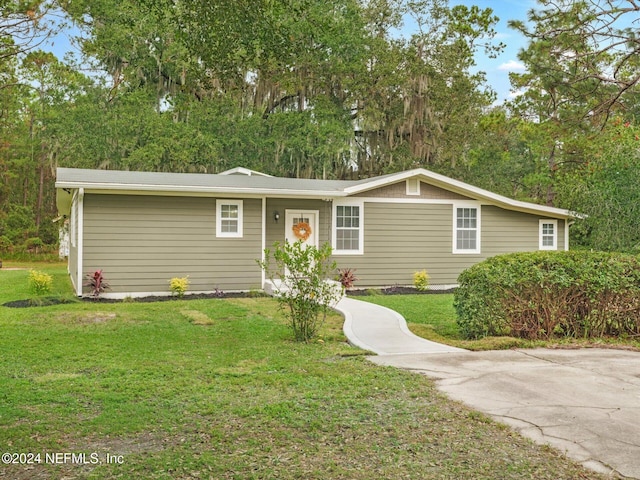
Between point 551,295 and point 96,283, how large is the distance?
8926mm

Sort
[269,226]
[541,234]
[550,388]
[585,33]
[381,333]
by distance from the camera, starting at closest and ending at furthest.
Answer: [550,388] → [381,333] → [585,33] → [269,226] → [541,234]

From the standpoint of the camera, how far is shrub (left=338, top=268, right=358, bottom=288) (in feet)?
45.5

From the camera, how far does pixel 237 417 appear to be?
4.28 meters

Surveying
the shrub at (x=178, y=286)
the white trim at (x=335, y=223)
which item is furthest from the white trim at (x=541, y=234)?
the shrub at (x=178, y=286)

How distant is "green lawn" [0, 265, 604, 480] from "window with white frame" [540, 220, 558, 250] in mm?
10683

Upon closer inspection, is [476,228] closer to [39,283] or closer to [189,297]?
[189,297]

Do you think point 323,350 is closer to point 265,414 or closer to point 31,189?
point 265,414

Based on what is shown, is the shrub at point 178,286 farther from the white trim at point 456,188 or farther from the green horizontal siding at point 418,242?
the white trim at point 456,188

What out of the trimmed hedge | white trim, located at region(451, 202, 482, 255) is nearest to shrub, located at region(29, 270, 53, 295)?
the trimmed hedge

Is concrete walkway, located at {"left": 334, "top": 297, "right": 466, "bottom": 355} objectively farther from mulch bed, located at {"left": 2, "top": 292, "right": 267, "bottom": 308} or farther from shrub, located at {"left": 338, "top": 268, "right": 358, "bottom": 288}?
mulch bed, located at {"left": 2, "top": 292, "right": 267, "bottom": 308}

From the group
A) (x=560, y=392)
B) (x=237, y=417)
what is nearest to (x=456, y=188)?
(x=560, y=392)

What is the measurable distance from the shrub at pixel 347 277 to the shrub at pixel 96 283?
529cm

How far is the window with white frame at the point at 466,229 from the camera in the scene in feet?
50.7

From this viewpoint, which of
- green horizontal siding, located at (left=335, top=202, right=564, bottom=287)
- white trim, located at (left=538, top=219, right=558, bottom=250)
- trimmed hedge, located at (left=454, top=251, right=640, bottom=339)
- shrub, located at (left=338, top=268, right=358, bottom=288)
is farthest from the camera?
white trim, located at (left=538, top=219, right=558, bottom=250)
